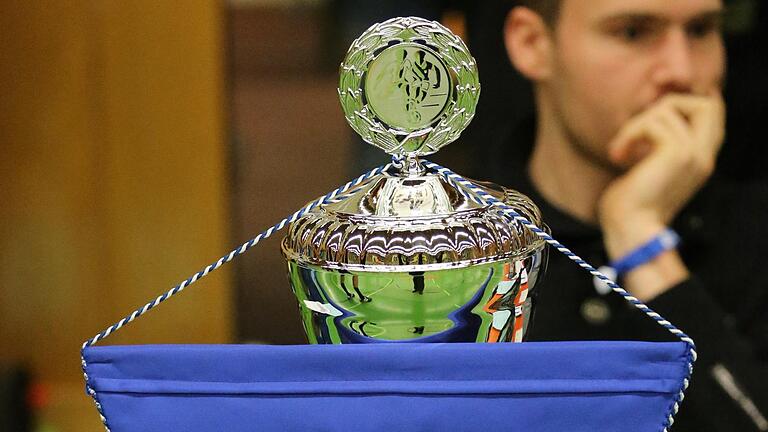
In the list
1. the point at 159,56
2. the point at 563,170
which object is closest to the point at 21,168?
the point at 159,56

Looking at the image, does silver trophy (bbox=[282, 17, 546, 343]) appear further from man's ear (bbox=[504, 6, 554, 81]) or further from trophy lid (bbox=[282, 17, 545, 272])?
man's ear (bbox=[504, 6, 554, 81])

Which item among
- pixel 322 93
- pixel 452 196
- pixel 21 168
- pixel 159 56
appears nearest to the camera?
pixel 452 196

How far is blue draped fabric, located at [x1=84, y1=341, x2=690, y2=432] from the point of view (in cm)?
40

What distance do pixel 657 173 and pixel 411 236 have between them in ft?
2.30

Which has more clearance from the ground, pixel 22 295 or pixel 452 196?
pixel 452 196

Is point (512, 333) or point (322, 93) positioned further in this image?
point (322, 93)

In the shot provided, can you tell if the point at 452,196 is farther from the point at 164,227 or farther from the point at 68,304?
the point at 68,304

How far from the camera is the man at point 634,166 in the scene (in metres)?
1.03

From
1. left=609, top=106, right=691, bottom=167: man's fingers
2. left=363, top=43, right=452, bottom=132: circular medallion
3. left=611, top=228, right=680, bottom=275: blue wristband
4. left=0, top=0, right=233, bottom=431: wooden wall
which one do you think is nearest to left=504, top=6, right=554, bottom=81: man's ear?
left=609, top=106, right=691, bottom=167: man's fingers

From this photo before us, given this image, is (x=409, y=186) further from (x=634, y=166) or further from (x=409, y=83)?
(x=634, y=166)

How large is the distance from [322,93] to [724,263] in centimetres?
67

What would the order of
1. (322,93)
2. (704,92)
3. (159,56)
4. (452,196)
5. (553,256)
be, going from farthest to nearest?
(159,56) → (322,93) → (704,92) → (553,256) → (452,196)

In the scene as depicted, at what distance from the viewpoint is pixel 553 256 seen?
101 centimetres

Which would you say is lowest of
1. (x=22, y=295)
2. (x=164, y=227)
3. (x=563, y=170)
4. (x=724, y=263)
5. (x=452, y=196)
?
(x=22, y=295)
